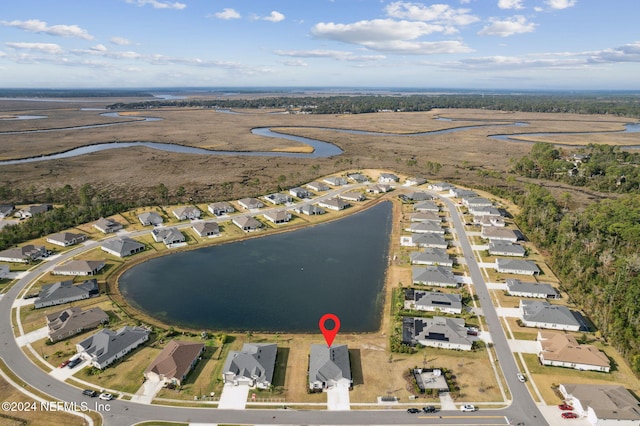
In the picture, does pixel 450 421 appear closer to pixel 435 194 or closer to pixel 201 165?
pixel 435 194

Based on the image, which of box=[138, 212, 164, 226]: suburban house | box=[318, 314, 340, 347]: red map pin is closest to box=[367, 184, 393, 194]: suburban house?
box=[138, 212, 164, 226]: suburban house

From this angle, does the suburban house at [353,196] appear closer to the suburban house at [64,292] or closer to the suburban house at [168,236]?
the suburban house at [168,236]

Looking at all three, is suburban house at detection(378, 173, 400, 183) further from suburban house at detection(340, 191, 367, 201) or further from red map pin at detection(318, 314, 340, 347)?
red map pin at detection(318, 314, 340, 347)

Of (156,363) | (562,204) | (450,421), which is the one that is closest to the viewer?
(450,421)

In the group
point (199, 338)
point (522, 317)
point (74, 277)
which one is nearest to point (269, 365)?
point (199, 338)

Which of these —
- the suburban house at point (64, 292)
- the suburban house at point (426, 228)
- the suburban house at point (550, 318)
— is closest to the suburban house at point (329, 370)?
the suburban house at point (550, 318)
